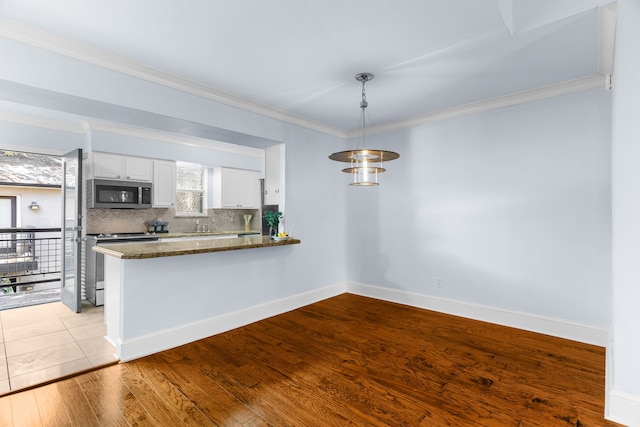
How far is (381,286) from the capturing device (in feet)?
15.6

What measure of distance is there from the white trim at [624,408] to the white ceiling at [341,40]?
2390 millimetres

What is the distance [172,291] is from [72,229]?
226 centimetres

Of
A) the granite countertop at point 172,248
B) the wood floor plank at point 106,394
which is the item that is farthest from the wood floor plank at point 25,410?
the granite countertop at point 172,248

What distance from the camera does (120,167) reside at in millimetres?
5008

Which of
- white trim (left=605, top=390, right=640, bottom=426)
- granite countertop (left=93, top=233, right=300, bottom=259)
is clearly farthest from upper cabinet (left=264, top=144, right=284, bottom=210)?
white trim (left=605, top=390, right=640, bottom=426)

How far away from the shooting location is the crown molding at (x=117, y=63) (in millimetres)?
2260

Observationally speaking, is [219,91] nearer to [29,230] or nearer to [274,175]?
[274,175]

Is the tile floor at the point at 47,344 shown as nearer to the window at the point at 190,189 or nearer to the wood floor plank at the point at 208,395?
the wood floor plank at the point at 208,395

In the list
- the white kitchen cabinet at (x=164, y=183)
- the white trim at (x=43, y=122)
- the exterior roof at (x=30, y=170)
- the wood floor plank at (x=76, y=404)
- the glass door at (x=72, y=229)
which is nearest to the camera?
the wood floor plank at (x=76, y=404)

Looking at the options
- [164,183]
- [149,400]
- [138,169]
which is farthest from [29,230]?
[149,400]

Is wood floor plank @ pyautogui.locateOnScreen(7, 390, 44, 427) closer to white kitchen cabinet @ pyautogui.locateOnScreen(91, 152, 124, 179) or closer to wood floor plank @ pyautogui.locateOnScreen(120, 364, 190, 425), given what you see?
wood floor plank @ pyautogui.locateOnScreen(120, 364, 190, 425)

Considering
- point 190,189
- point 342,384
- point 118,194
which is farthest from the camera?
point 190,189

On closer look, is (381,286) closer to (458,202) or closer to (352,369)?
(458,202)

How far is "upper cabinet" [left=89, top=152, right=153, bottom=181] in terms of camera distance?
15.7 ft
